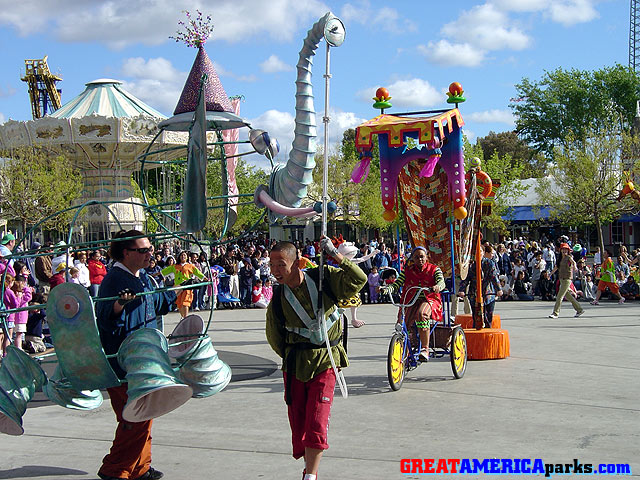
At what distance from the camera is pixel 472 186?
1050 cm

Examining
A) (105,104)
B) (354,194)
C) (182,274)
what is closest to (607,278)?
(182,274)

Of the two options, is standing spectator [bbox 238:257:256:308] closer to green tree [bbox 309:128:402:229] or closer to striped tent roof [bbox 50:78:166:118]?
striped tent roof [bbox 50:78:166:118]

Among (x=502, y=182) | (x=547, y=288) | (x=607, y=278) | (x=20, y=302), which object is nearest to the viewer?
(x=20, y=302)

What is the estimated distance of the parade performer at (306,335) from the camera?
4.75 meters

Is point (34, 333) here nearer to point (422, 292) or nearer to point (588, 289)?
point (422, 292)

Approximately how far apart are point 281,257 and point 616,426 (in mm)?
3840

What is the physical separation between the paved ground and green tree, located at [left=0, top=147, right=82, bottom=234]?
2101 centimetres

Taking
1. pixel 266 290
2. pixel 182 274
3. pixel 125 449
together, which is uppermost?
pixel 182 274

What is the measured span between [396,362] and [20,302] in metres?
6.15

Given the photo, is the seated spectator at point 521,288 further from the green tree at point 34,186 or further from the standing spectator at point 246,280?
the green tree at point 34,186

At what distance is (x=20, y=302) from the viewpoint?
35.8 feet

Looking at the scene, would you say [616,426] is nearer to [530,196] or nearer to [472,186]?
[472,186]

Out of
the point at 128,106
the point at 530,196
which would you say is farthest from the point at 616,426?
the point at 530,196

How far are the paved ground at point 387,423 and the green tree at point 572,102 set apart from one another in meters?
41.9
